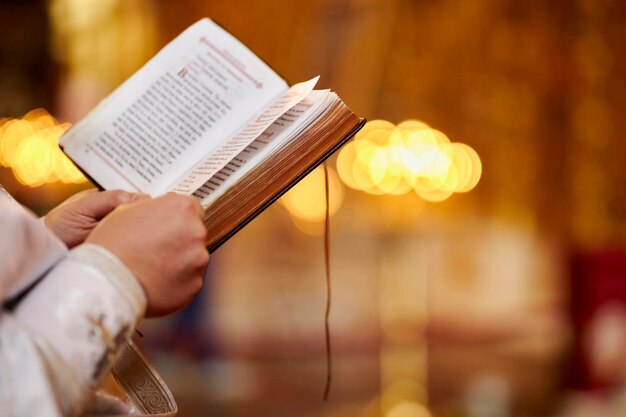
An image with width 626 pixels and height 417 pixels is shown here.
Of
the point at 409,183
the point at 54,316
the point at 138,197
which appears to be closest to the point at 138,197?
the point at 138,197

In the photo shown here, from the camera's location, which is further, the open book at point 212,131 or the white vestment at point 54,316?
the open book at point 212,131

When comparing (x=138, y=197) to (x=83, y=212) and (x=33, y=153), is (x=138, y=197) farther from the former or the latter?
(x=33, y=153)

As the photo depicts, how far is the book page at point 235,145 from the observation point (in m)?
1.02

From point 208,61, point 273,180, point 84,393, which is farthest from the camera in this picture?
point 208,61

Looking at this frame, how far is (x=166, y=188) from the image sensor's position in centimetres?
107

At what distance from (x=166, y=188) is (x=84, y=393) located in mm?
339

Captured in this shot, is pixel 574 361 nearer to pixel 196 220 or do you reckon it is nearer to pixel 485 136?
pixel 485 136

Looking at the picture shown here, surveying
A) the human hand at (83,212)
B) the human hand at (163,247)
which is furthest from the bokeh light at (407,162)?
the human hand at (163,247)

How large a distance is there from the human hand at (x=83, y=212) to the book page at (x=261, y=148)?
8 centimetres

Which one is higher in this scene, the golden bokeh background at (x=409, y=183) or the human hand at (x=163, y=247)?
the human hand at (x=163, y=247)

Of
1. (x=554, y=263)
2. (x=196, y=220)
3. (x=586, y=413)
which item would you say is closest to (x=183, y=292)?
(x=196, y=220)

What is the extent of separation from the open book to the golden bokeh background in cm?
436

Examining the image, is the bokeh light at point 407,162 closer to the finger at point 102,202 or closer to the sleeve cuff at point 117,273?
the finger at point 102,202

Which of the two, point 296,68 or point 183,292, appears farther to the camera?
point 296,68
